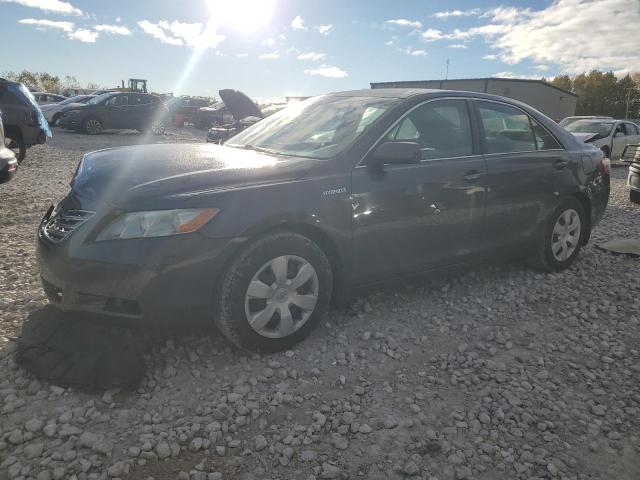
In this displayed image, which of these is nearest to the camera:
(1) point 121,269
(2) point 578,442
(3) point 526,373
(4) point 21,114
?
(2) point 578,442

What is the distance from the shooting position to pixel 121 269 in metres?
2.51

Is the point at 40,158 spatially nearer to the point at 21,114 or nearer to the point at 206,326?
the point at 21,114

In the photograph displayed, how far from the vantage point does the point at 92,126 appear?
60.7ft

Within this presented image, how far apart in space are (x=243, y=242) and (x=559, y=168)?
3145mm

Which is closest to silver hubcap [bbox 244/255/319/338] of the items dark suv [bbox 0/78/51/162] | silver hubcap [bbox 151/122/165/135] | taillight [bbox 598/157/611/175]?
taillight [bbox 598/157/611/175]

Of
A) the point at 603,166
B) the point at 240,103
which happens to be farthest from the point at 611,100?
the point at 603,166

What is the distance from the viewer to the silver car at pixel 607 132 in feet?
44.5

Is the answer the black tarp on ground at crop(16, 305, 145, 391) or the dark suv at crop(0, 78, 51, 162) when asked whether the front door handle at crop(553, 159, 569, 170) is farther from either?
the dark suv at crop(0, 78, 51, 162)

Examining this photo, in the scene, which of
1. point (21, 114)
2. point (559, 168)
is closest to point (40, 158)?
point (21, 114)

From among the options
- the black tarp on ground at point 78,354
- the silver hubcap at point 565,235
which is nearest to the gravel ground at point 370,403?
the black tarp on ground at point 78,354

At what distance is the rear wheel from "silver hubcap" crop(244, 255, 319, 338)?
1824 cm

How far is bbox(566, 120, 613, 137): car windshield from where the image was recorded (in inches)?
543

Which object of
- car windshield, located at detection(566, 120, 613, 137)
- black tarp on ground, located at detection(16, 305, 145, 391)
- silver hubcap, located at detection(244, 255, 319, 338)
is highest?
car windshield, located at detection(566, 120, 613, 137)

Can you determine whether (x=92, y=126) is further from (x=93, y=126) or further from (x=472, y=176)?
(x=472, y=176)
